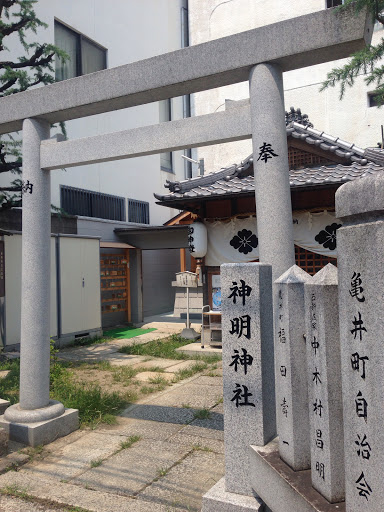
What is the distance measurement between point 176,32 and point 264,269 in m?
21.8

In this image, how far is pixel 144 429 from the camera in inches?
236

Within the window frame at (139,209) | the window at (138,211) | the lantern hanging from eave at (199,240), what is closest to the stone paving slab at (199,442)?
the lantern hanging from eave at (199,240)

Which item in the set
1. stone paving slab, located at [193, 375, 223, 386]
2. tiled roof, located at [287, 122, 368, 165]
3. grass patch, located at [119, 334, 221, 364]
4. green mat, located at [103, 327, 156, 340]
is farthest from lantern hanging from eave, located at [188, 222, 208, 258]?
green mat, located at [103, 327, 156, 340]

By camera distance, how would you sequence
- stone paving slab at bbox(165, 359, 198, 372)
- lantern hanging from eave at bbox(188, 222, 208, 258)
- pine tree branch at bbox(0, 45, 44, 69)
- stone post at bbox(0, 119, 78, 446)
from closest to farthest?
stone post at bbox(0, 119, 78, 446)
stone paving slab at bbox(165, 359, 198, 372)
pine tree branch at bbox(0, 45, 44, 69)
lantern hanging from eave at bbox(188, 222, 208, 258)

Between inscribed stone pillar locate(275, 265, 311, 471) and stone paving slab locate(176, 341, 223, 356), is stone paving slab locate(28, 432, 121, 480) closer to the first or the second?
inscribed stone pillar locate(275, 265, 311, 471)

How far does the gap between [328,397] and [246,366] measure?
41.8 inches

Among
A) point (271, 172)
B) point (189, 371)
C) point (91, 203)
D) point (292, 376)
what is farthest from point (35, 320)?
point (91, 203)

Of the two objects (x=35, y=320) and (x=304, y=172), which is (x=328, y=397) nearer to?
(x=35, y=320)

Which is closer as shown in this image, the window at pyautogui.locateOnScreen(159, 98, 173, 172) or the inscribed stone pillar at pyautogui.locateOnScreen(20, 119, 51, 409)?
the inscribed stone pillar at pyautogui.locateOnScreen(20, 119, 51, 409)

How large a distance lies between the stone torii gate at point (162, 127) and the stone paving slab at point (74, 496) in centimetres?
81

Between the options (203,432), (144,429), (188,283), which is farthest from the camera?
(188,283)

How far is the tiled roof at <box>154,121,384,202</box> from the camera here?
34.1 feet

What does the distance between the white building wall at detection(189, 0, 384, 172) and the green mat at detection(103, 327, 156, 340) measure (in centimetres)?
1053

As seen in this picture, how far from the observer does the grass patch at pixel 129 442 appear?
539 cm
